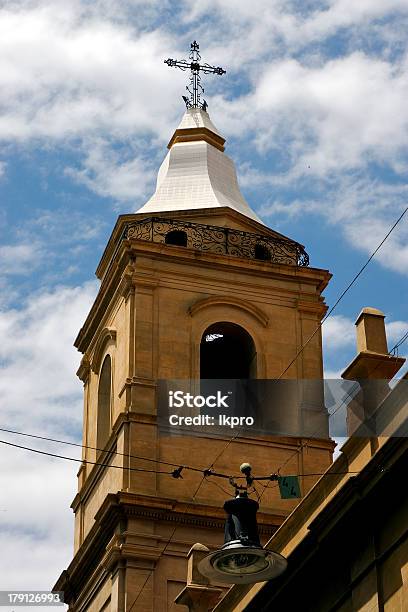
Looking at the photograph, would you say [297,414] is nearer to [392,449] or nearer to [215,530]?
[215,530]

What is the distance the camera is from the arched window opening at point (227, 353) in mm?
36969

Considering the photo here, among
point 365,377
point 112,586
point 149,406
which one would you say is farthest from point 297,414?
point 365,377

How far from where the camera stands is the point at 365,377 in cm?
2200

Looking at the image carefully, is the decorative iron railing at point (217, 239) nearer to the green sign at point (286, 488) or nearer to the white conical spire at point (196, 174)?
the white conical spire at point (196, 174)

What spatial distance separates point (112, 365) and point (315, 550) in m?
15.8

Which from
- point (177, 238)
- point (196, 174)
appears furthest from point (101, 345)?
point (196, 174)

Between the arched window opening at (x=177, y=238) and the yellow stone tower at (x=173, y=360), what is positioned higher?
the arched window opening at (x=177, y=238)

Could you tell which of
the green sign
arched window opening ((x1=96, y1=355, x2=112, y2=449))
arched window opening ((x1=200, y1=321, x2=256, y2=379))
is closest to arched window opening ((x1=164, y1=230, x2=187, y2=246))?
arched window opening ((x1=200, y1=321, x2=256, y2=379))

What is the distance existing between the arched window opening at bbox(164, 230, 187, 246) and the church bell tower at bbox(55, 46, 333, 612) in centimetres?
4

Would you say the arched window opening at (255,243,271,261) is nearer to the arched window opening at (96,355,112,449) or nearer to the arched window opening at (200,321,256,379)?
the arched window opening at (200,321,256,379)

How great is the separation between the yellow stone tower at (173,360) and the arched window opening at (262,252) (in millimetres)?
24

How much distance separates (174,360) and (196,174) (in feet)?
22.2

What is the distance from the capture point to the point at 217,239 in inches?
1490

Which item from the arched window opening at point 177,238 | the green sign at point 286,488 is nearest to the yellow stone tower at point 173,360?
the arched window opening at point 177,238
